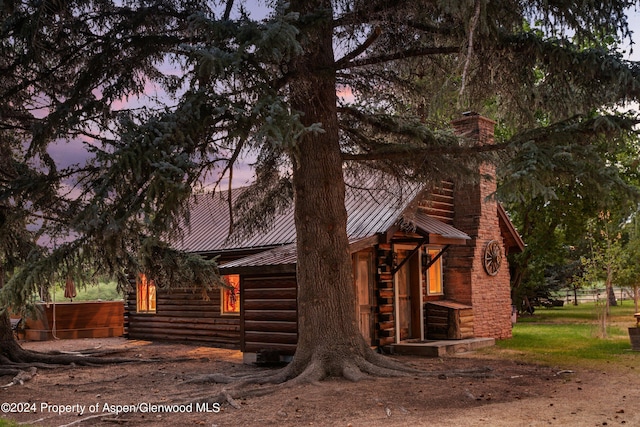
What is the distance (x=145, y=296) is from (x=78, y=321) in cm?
349

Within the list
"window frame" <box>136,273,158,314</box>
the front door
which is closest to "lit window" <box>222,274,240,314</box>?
"window frame" <box>136,273,158,314</box>

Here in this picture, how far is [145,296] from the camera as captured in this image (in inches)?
882

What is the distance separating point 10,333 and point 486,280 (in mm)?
12347

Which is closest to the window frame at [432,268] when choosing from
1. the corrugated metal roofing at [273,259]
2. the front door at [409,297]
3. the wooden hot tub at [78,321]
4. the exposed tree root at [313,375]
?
the front door at [409,297]

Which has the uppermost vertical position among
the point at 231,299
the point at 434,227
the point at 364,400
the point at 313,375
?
the point at 434,227

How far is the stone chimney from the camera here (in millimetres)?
18703

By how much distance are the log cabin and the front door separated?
0.03 m

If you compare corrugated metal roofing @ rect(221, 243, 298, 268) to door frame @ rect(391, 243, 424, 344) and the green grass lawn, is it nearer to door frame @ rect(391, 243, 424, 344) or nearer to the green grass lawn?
door frame @ rect(391, 243, 424, 344)

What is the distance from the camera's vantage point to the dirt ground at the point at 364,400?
8.68 m

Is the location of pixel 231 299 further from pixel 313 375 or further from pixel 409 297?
pixel 313 375

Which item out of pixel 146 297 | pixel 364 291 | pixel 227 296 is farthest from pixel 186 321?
pixel 364 291

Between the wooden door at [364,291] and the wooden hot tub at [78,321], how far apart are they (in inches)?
466

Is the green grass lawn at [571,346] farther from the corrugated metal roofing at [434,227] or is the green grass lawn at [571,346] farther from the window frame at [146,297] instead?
the window frame at [146,297]

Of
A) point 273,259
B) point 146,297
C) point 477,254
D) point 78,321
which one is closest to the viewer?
point 273,259
